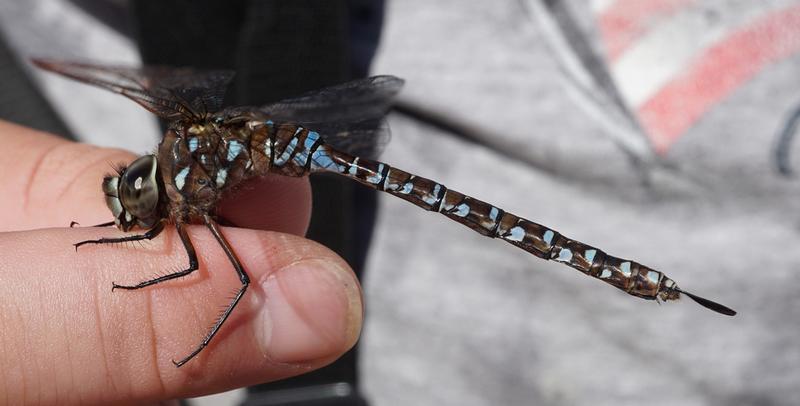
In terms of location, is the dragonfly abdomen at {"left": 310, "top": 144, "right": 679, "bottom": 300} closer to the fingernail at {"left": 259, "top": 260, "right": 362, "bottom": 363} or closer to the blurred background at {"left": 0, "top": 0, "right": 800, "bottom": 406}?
the fingernail at {"left": 259, "top": 260, "right": 362, "bottom": 363}

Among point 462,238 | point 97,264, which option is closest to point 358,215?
point 462,238

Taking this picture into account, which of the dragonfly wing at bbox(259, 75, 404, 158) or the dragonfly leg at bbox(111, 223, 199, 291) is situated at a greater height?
the dragonfly wing at bbox(259, 75, 404, 158)

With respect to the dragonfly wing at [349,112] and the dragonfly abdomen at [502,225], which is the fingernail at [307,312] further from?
the dragonfly wing at [349,112]

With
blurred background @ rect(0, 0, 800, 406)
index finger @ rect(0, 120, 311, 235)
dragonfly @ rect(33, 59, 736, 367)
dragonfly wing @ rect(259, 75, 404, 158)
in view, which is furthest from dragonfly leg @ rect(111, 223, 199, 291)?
blurred background @ rect(0, 0, 800, 406)

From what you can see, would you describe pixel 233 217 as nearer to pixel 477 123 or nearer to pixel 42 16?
pixel 477 123

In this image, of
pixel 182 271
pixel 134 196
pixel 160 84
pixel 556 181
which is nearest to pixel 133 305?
pixel 182 271

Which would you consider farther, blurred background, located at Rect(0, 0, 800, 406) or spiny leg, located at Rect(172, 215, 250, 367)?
blurred background, located at Rect(0, 0, 800, 406)

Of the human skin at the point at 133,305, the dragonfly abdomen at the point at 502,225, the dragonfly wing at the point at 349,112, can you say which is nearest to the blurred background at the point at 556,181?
the dragonfly wing at the point at 349,112
